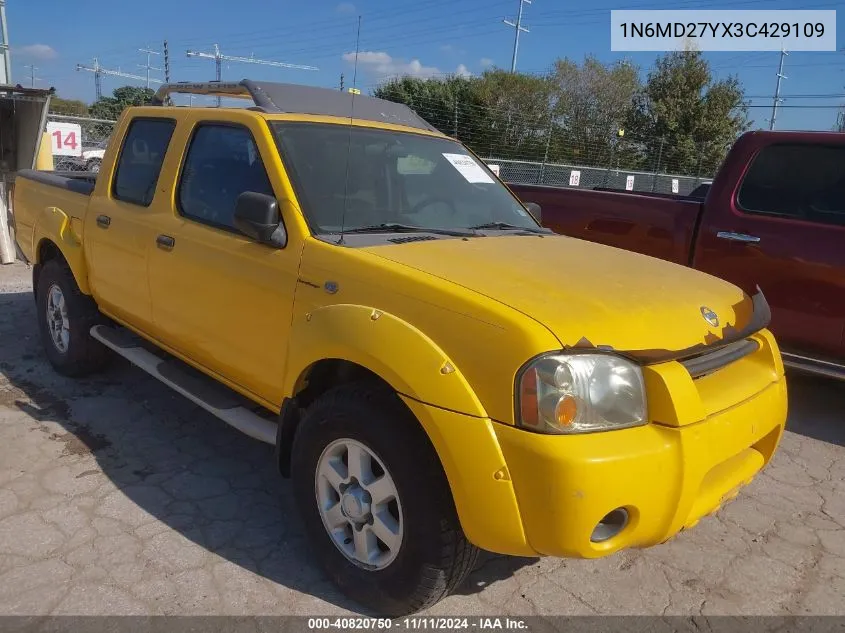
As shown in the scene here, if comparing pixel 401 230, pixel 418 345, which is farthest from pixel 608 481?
pixel 401 230

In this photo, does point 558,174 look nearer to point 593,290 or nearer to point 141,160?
point 141,160

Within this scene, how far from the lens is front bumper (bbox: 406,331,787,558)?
2.01 metres

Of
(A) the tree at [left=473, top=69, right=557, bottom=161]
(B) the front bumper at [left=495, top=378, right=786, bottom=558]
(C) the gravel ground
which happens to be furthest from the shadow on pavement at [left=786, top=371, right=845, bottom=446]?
(A) the tree at [left=473, top=69, right=557, bottom=161]

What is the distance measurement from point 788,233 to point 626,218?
1.20 metres

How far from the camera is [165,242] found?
3.61m

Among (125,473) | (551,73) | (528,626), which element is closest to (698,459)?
(528,626)

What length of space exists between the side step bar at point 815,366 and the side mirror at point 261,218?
10.8ft

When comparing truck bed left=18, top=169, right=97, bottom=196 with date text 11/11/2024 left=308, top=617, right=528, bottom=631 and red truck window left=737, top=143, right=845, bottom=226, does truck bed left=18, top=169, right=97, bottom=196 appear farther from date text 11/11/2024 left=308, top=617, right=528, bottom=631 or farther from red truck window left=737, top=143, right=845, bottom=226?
red truck window left=737, top=143, right=845, bottom=226

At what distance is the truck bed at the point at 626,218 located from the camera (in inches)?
202

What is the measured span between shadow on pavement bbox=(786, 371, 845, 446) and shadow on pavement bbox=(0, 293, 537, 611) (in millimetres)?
2714

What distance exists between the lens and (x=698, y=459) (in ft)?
7.15

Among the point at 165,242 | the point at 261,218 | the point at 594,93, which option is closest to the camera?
the point at 261,218

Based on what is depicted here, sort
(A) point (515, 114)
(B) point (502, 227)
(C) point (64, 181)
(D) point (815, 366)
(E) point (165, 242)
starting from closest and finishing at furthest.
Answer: (B) point (502, 227)
(E) point (165, 242)
(D) point (815, 366)
(C) point (64, 181)
(A) point (515, 114)

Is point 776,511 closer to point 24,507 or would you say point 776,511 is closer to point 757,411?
point 757,411
